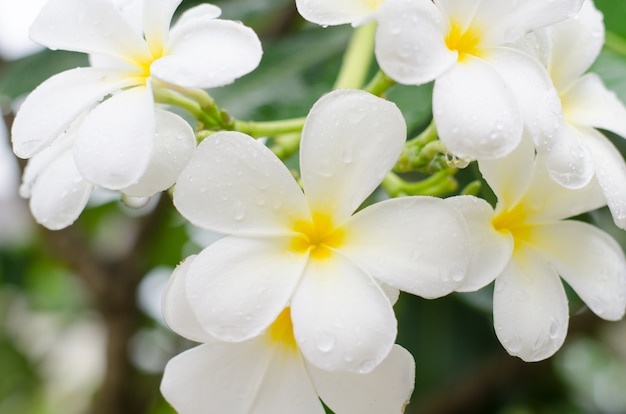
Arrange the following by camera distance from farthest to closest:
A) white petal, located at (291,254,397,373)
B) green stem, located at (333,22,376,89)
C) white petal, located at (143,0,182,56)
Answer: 1. green stem, located at (333,22,376,89)
2. white petal, located at (143,0,182,56)
3. white petal, located at (291,254,397,373)

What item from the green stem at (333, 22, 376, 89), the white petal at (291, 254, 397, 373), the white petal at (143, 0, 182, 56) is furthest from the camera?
the green stem at (333, 22, 376, 89)

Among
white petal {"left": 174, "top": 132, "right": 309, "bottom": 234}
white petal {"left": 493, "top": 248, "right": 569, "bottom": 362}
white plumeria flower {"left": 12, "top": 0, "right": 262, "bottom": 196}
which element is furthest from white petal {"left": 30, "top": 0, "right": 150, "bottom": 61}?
white petal {"left": 493, "top": 248, "right": 569, "bottom": 362}

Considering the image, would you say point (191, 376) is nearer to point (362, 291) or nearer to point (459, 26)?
point (362, 291)

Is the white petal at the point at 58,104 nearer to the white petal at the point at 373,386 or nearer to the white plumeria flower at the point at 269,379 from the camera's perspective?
the white plumeria flower at the point at 269,379

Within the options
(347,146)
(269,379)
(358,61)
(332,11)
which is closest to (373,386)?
(269,379)

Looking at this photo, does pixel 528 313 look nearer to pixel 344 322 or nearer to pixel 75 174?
pixel 344 322

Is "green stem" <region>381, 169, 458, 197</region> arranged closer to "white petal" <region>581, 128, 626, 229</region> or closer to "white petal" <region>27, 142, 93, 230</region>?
"white petal" <region>581, 128, 626, 229</region>

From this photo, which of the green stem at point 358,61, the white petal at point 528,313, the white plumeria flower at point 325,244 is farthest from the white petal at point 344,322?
the green stem at point 358,61
